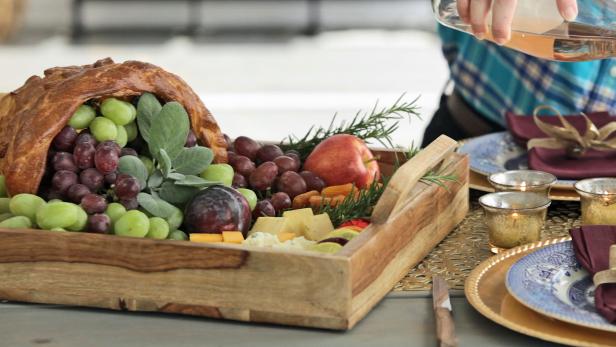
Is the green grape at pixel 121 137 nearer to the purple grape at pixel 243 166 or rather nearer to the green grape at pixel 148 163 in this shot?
the green grape at pixel 148 163

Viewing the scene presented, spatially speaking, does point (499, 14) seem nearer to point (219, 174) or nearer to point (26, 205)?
point (219, 174)

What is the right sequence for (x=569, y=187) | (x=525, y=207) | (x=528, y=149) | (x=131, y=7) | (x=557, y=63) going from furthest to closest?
(x=131, y=7)
(x=557, y=63)
(x=528, y=149)
(x=569, y=187)
(x=525, y=207)

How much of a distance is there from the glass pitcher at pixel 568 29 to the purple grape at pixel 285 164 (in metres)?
0.32

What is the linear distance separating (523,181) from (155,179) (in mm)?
529

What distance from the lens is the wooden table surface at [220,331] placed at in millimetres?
1156

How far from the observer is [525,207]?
1423 millimetres

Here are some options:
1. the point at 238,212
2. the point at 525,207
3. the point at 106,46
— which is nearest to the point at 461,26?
the point at 525,207

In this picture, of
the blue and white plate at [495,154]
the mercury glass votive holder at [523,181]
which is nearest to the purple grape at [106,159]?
the mercury glass votive holder at [523,181]

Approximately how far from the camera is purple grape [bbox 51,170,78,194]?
1.31 m

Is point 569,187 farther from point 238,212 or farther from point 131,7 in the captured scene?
point 131,7

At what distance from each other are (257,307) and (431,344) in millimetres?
189

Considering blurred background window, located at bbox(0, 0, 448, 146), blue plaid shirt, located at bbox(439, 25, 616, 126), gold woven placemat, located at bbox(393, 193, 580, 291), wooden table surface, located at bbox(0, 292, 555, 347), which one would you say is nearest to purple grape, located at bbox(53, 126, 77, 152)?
wooden table surface, located at bbox(0, 292, 555, 347)

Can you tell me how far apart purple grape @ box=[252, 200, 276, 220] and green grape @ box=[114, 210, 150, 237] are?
184mm

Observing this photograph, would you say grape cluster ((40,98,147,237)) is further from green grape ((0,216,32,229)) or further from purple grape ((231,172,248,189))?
purple grape ((231,172,248,189))
